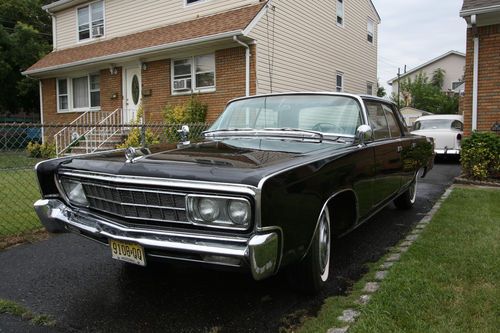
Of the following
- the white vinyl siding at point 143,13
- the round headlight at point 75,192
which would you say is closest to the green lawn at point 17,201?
the round headlight at point 75,192

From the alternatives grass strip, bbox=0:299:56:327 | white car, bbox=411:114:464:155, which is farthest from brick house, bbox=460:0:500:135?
grass strip, bbox=0:299:56:327

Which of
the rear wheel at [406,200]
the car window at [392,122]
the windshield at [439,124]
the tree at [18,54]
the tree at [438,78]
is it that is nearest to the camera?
the car window at [392,122]

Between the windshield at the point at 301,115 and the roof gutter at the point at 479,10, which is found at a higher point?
the roof gutter at the point at 479,10

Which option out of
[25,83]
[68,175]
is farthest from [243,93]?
[25,83]

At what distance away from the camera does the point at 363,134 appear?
3.96 meters

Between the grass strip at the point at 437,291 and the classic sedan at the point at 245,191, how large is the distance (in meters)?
Result: 0.44

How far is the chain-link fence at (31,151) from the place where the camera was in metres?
5.76

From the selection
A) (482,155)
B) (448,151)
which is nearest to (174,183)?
(482,155)

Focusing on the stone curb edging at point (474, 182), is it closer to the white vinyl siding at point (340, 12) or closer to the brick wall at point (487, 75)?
the brick wall at point (487, 75)

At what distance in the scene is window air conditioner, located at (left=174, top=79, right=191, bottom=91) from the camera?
1388 centimetres

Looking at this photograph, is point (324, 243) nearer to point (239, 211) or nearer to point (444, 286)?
point (444, 286)

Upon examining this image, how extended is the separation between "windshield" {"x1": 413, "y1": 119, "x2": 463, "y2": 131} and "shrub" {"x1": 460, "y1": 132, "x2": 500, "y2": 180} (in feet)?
17.2

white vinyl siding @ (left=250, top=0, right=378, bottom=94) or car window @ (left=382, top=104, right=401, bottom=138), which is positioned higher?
white vinyl siding @ (left=250, top=0, right=378, bottom=94)

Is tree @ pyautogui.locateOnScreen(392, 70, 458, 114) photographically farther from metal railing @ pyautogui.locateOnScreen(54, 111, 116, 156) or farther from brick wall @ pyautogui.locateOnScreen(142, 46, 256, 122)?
metal railing @ pyautogui.locateOnScreen(54, 111, 116, 156)
